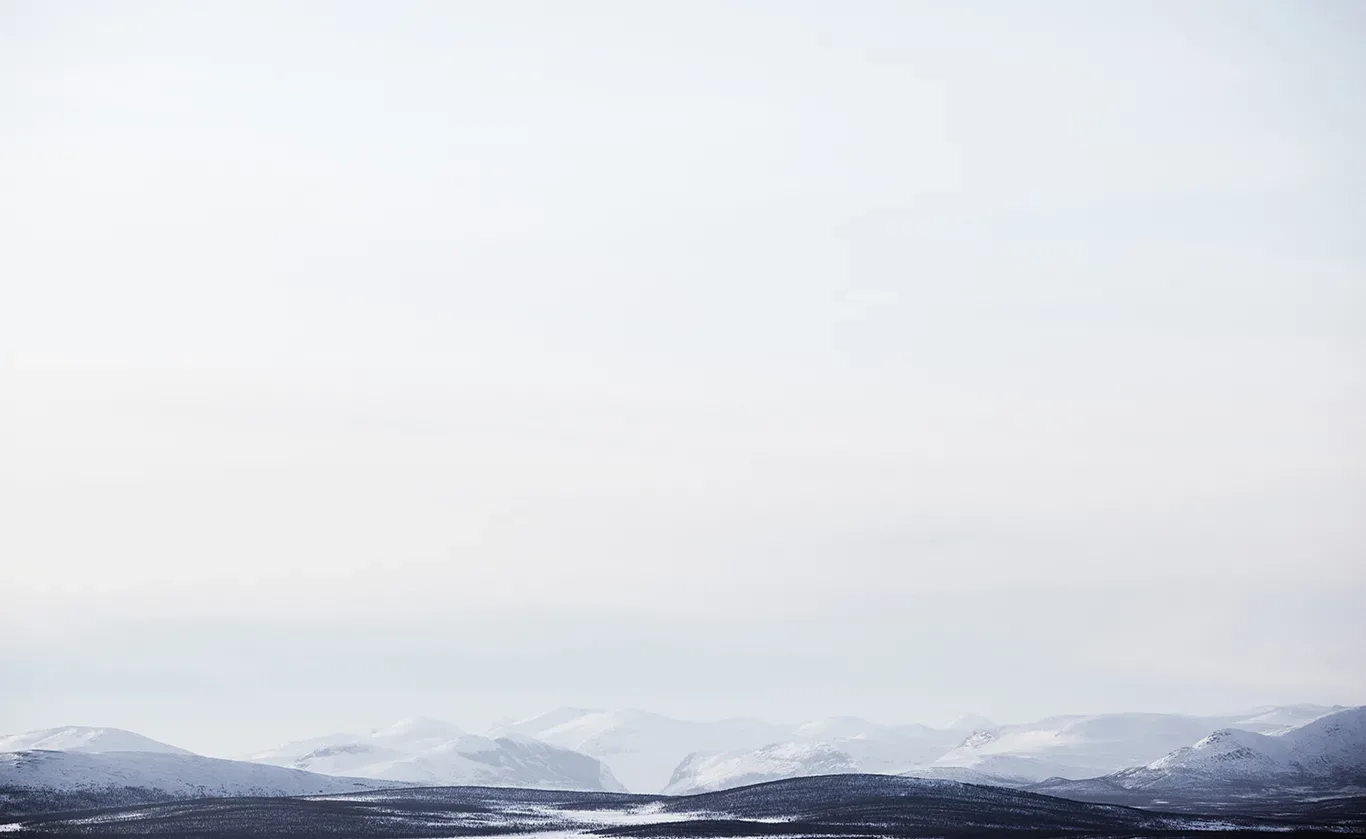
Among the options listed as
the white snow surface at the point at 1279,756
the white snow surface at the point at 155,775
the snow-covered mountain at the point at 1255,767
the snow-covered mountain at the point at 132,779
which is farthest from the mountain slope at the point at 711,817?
the white snow surface at the point at 1279,756

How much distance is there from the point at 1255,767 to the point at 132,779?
13461cm

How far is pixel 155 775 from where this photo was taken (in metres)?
126

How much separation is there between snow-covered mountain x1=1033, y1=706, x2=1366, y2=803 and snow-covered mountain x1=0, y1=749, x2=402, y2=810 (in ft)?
265

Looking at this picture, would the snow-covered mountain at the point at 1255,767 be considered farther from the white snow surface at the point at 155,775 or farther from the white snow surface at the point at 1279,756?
the white snow surface at the point at 155,775

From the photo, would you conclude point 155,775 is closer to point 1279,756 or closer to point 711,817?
point 711,817

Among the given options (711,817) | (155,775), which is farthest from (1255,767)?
(155,775)

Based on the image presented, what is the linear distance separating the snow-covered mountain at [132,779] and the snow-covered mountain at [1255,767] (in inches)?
3179

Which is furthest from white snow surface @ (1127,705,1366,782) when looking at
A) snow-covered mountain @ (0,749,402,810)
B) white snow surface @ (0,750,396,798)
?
white snow surface @ (0,750,396,798)

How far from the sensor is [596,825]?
306 ft

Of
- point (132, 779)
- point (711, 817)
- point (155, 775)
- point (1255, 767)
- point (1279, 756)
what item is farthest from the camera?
point (1279, 756)

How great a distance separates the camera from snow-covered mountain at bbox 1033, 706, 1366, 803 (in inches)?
6516

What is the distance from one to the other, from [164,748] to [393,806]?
102 metres

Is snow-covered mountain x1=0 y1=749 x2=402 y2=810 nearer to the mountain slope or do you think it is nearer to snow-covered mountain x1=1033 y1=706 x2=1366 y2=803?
the mountain slope

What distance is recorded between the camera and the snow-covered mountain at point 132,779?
367ft
